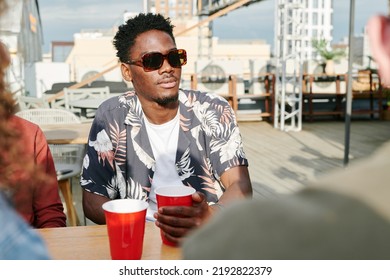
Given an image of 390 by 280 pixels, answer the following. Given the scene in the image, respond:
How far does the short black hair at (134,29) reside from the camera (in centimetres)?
202

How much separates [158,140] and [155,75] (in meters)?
0.27

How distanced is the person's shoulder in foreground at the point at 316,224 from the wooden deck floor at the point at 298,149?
337 cm

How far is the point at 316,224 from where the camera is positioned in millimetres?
428

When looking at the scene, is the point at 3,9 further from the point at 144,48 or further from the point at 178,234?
the point at 144,48

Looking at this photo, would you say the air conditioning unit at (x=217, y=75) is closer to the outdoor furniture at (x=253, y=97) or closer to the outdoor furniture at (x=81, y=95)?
the outdoor furniture at (x=253, y=97)

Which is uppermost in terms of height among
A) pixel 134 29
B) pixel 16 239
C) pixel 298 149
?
pixel 134 29

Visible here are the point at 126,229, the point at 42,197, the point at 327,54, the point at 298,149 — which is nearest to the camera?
the point at 126,229

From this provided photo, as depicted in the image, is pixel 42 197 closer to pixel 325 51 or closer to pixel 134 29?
pixel 134 29

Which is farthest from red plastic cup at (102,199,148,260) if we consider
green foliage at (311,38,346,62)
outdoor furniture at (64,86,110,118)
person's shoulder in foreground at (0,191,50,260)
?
green foliage at (311,38,346,62)

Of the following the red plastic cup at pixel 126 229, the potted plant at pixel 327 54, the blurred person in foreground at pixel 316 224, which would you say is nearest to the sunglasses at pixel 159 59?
the red plastic cup at pixel 126 229

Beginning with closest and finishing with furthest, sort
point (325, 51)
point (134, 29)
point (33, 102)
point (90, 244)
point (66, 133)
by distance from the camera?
point (90, 244)
point (134, 29)
point (66, 133)
point (33, 102)
point (325, 51)

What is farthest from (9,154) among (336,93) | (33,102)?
(336,93)

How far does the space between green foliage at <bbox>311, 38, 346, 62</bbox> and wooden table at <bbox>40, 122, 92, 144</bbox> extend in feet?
29.1

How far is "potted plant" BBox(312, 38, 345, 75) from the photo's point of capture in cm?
1138
